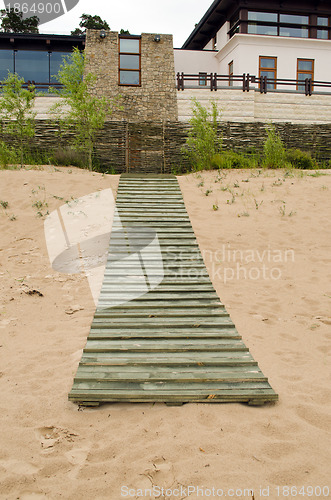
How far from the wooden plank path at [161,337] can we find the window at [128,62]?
11.7m

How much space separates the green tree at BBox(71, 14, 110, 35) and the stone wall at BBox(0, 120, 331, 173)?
22.0m

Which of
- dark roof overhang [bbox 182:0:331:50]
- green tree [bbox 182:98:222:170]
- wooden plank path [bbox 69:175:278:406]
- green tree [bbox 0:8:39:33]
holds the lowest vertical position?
wooden plank path [bbox 69:175:278:406]

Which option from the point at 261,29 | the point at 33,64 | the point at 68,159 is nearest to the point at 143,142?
the point at 68,159

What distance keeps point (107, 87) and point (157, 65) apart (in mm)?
2387

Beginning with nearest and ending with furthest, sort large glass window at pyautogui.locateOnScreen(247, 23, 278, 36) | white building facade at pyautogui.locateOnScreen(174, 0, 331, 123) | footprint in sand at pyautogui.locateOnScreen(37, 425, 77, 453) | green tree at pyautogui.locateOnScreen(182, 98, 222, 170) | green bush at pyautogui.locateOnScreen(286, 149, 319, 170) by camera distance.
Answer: footprint in sand at pyautogui.locateOnScreen(37, 425, 77, 453)
green tree at pyautogui.locateOnScreen(182, 98, 222, 170)
green bush at pyautogui.locateOnScreen(286, 149, 319, 170)
white building facade at pyautogui.locateOnScreen(174, 0, 331, 123)
large glass window at pyautogui.locateOnScreen(247, 23, 278, 36)

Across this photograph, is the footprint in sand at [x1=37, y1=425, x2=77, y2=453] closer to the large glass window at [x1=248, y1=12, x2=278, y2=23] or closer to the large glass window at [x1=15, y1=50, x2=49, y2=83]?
the large glass window at [x1=15, y1=50, x2=49, y2=83]

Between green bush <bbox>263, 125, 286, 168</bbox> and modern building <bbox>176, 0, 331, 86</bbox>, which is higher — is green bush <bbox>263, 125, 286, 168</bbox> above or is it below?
below

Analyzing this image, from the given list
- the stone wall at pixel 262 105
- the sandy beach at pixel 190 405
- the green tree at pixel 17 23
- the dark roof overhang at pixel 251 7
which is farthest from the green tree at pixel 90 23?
the sandy beach at pixel 190 405

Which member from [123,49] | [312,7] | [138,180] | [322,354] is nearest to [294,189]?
[138,180]

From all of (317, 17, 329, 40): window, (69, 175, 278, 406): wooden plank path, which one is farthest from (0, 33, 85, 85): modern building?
(69, 175, 278, 406): wooden plank path

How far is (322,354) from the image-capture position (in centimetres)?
400

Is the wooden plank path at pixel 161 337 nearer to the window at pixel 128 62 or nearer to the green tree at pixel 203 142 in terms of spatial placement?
the green tree at pixel 203 142

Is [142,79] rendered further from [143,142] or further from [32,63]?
[32,63]

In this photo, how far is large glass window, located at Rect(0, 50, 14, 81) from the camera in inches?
810
